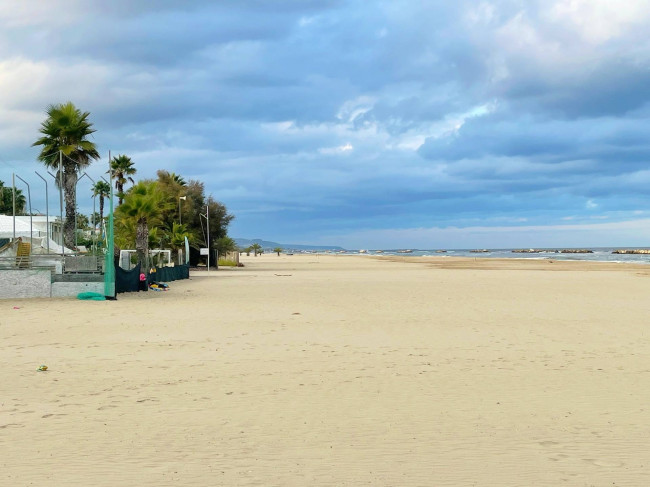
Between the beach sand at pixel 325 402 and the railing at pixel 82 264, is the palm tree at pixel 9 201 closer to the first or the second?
the railing at pixel 82 264

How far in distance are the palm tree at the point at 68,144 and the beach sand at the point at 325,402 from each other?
21.6 meters

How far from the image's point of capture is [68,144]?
3584cm

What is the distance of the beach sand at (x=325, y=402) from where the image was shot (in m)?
5.11

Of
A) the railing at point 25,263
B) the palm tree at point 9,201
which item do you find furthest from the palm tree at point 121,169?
the railing at point 25,263

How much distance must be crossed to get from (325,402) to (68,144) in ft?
108

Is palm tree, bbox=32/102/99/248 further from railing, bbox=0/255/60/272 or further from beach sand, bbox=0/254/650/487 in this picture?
beach sand, bbox=0/254/650/487

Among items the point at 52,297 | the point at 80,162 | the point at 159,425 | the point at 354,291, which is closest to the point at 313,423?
the point at 159,425

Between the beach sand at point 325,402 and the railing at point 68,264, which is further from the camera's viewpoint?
the railing at point 68,264

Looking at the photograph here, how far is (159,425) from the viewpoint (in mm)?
6410

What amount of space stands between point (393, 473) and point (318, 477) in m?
0.60

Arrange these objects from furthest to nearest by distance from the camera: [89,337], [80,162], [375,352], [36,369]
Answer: [80,162] → [89,337] → [375,352] → [36,369]

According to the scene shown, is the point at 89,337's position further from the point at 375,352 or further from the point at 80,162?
the point at 80,162

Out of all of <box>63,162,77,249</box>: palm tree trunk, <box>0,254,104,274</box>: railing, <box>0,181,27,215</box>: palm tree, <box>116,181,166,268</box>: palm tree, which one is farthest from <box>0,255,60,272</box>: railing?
<box>0,181,27,215</box>: palm tree

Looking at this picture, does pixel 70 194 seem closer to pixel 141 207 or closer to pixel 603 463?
pixel 141 207
